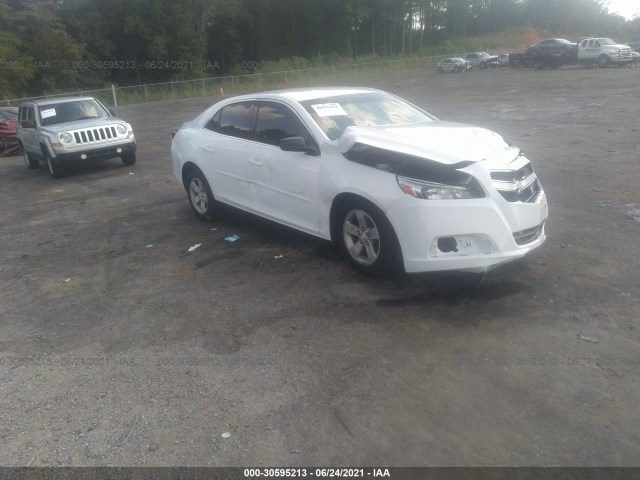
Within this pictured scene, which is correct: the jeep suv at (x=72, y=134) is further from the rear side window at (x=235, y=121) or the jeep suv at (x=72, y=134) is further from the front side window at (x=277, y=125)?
the front side window at (x=277, y=125)

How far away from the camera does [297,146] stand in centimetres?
597

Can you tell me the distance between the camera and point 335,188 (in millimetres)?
5664

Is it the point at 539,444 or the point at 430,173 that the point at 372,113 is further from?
the point at 539,444

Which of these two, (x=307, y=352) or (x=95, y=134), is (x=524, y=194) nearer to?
(x=307, y=352)

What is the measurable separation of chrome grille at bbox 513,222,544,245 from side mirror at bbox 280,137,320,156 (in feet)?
6.76

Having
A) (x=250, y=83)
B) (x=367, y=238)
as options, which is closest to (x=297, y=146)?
(x=367, y=238)

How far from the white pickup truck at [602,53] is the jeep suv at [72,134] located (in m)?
32.4

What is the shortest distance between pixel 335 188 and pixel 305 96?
4.94 ft

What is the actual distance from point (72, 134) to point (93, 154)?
0.59 m

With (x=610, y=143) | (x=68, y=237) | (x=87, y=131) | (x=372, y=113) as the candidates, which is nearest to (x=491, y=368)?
(x=372, y=113)

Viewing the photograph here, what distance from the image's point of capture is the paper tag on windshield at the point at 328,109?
6.36m

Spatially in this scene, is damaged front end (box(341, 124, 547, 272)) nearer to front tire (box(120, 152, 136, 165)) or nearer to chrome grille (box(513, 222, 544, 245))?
chrome grille (box(513, 222, 544, 245))

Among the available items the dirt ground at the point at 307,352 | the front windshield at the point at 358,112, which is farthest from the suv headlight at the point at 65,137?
the front windshield at the point at 358,112

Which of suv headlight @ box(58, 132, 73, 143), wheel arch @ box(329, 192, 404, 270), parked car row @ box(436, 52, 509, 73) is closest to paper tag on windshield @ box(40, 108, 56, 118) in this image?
suv headlight @ box(58, 132, 73, 143)
